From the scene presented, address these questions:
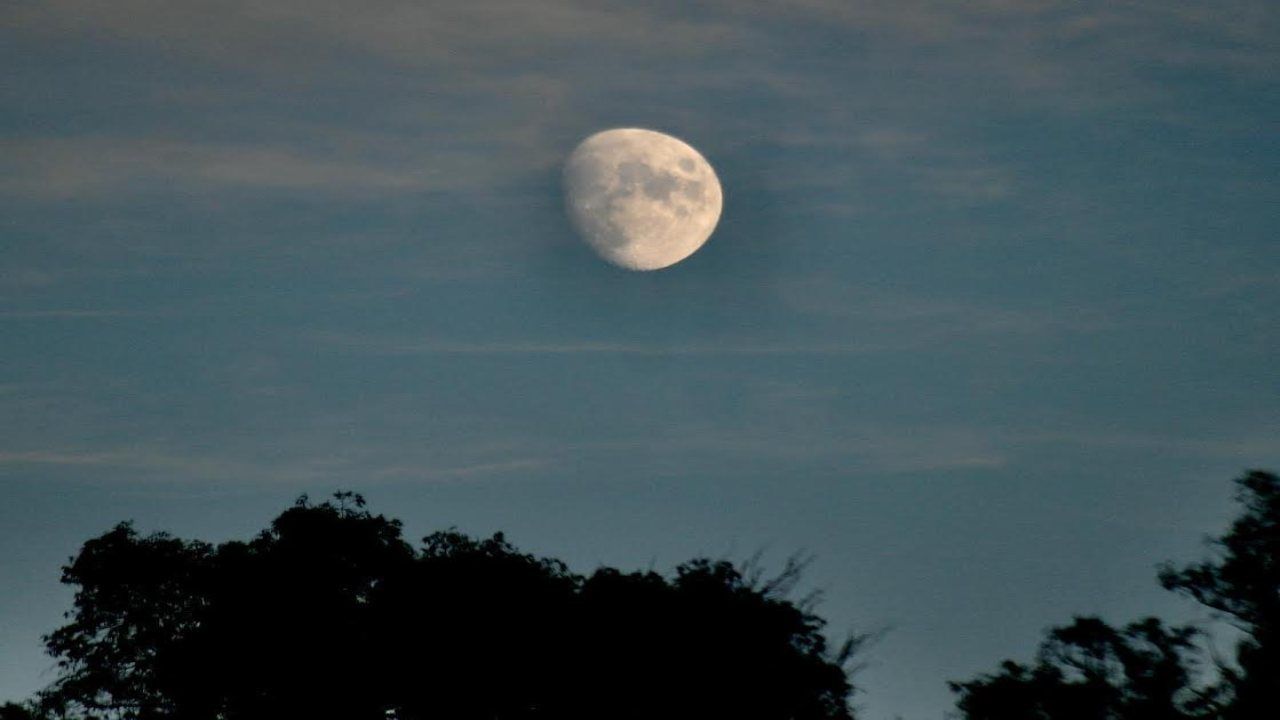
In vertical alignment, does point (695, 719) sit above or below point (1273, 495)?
below

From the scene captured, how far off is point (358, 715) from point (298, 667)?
3.38 meters

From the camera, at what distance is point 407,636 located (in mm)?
65562

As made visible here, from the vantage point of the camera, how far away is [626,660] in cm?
5959

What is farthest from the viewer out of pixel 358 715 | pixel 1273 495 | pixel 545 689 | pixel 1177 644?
pixel 358 715

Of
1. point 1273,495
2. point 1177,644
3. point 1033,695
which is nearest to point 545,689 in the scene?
point 1033,695

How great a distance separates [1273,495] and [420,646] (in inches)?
1382

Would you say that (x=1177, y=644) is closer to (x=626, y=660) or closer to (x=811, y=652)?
(x=811, y=652)

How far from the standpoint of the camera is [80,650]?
69500mm

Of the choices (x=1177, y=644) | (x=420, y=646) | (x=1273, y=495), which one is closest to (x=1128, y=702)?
(x=1177, y=644)

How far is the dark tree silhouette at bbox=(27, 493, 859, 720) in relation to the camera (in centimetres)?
5953

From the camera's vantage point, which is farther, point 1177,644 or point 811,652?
point 811,652

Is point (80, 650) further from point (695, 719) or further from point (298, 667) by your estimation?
point (695, 719)

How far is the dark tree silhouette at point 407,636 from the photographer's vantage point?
59531mm

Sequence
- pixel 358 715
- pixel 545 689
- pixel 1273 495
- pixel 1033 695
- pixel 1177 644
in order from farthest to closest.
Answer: pixel 358 715
pixel 545 689
pixel 1033 695
pixel 1177 644
pixel 1273 495
